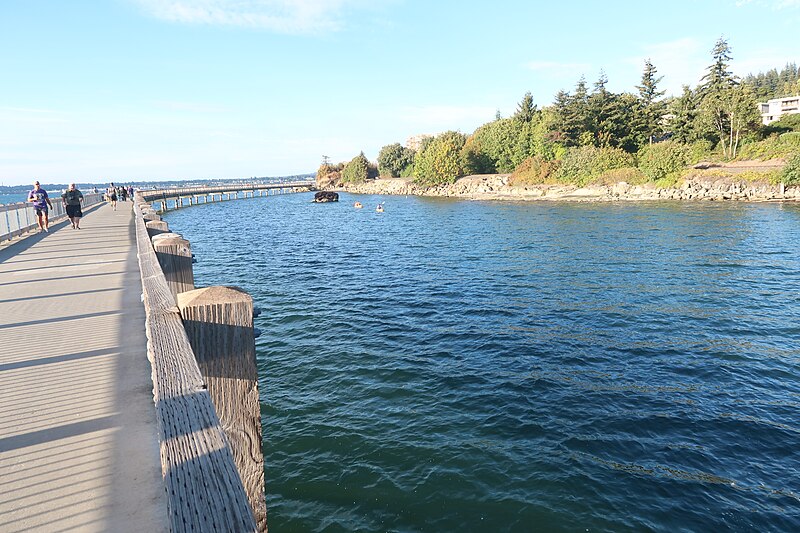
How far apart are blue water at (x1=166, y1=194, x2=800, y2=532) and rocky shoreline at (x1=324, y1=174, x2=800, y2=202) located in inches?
1488

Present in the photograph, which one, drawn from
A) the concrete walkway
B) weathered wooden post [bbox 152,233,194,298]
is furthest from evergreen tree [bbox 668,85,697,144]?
the concrete walkway

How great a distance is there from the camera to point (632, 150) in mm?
79062

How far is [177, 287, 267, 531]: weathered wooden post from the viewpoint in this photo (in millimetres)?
3121

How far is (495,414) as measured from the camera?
9.44m

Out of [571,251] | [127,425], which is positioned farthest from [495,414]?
[571,251]

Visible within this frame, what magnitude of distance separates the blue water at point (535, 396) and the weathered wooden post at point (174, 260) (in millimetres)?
3774

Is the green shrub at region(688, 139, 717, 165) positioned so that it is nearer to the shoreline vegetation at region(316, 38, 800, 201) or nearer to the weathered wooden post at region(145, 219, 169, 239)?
the shoreline vegetation at region(316, 38, 800, 201)

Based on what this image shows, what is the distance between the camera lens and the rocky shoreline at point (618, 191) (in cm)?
5181

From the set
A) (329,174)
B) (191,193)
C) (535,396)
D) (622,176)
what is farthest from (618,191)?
(329,174)

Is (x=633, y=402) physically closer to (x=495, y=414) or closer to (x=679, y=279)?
(x=495, y=414)

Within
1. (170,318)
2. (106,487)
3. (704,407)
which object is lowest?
(704,407)

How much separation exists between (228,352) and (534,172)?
284 feet

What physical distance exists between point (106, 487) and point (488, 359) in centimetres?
1003

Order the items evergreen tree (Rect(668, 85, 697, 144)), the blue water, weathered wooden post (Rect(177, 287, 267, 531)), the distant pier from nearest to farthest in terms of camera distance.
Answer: the distant pier → weathered wooden post (Rect(177, 287, 267, 531)) → the blue water → evergreen tree (Rect(668, 85, 697, 144))
